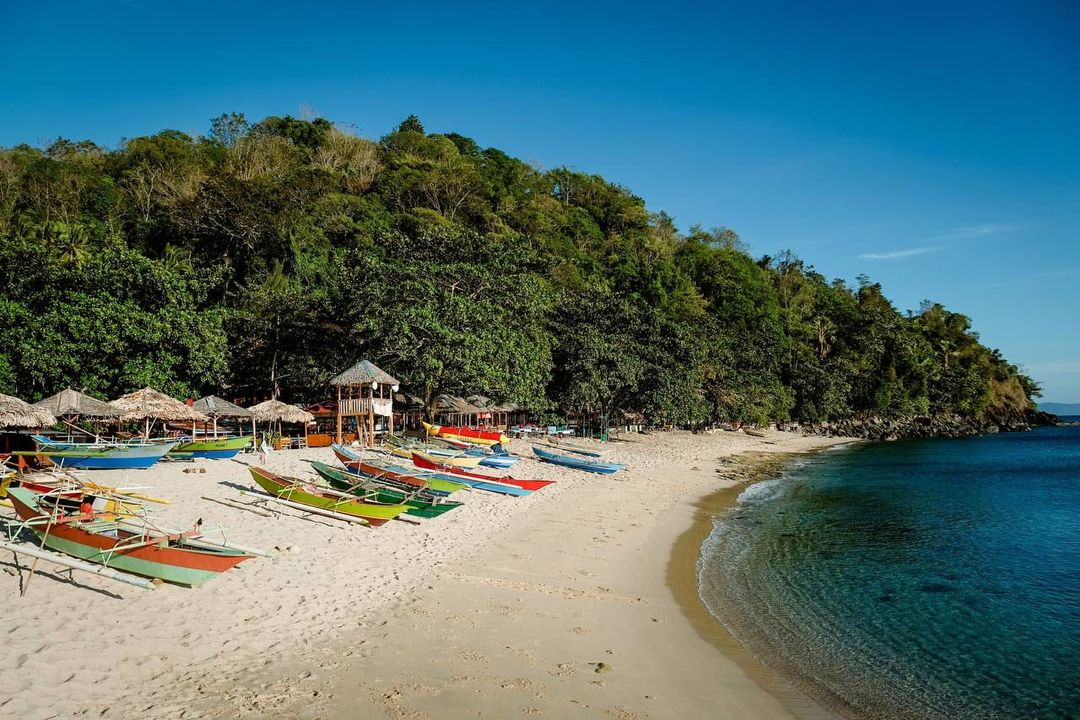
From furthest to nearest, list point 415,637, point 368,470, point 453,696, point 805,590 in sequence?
point 368,470, point 805,590, point 415,637, point 453,696

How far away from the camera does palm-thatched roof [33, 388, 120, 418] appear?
844 inches

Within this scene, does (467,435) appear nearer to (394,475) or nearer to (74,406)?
(394,475)

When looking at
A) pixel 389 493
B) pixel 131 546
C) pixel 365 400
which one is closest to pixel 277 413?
pixel 365 400

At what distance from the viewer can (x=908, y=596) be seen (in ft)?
40.8

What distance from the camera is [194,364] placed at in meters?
28.3

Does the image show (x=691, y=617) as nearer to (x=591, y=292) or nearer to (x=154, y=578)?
(x=154, y=578)

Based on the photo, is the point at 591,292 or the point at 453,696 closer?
the point at 453,696

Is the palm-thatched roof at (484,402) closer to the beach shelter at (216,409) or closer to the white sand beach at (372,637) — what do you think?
the beach shelter at (216,409)

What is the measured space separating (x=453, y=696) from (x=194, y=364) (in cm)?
2636

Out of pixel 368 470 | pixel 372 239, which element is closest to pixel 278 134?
pixel 372 239

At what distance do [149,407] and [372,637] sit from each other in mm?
19671

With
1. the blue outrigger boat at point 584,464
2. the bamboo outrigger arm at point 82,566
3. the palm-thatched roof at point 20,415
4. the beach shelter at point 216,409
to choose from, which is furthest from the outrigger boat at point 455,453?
the bamboo outrigger arm at point 82,566

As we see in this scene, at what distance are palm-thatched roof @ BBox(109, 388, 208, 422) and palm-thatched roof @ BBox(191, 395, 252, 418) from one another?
92cm

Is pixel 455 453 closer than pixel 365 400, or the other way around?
pixel 455 453
